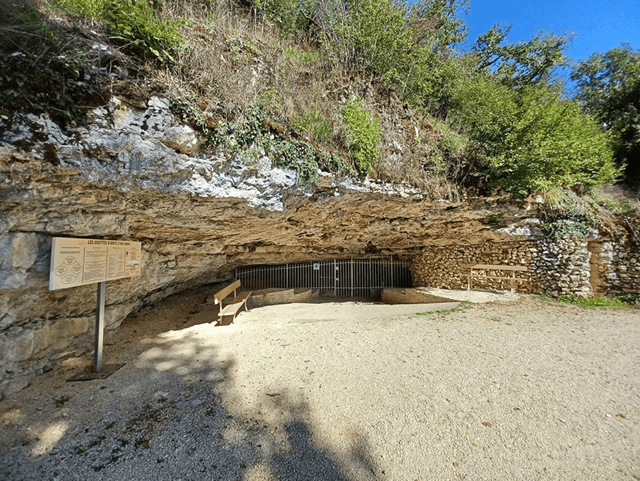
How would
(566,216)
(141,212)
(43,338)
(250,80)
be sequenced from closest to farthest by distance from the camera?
(43,338) < (141,212) < (250,80) < (566,216)

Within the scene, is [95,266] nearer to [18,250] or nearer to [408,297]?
[18,250]

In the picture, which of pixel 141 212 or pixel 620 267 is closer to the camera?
pixel 141 212

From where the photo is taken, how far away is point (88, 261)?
3.13 m

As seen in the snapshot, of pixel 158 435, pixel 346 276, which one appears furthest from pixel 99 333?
pixel 346 276

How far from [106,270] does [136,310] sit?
268 cm

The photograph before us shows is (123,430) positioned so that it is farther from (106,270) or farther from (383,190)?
(383,190)

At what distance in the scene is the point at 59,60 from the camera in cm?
266

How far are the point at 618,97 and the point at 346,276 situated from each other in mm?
13662

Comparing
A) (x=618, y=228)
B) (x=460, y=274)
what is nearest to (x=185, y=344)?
(x=460, y=274)

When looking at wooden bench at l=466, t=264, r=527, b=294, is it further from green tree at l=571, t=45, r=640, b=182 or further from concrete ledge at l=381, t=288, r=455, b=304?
green tree at l=571, t=45, r=640, b=182

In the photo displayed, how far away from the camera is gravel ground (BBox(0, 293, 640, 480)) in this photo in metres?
2.05

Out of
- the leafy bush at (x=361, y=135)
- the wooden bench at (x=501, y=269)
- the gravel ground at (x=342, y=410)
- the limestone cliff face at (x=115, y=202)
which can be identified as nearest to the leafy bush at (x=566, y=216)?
the wooden bench at (x=501, y=269)

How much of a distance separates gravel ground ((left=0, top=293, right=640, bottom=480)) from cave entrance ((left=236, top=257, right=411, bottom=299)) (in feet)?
17.5

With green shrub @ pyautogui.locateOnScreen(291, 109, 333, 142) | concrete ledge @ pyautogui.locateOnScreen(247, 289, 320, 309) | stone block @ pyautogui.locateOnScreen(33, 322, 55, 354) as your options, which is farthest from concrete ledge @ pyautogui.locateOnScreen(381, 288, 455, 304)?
stone block @ pyautogui.locateOnScreen(33, 322, 55, 354)
